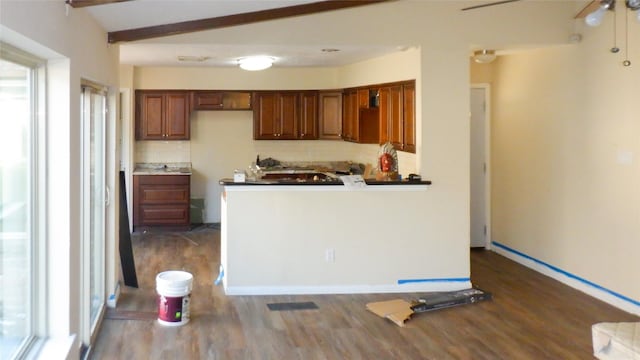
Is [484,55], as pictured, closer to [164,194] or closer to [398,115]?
[398,115]

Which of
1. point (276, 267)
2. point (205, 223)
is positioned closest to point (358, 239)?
point (276, 267)

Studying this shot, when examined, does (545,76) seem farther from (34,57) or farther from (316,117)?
(34,57)

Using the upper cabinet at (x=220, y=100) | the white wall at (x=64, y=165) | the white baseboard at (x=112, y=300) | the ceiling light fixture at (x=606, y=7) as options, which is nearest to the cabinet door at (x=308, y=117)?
the upper cabinet at (x=220, y=100)

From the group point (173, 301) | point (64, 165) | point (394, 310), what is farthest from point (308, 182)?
→ point (64, 165)

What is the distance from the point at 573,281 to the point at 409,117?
2.20 m

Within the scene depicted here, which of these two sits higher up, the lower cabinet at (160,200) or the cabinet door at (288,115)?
the cabinet door at (288,115)

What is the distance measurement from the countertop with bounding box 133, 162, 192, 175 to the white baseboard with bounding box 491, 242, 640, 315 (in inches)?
172

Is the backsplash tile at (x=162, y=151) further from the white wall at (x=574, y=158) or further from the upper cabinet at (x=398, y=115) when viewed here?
the white wall at (x=574, y=158)

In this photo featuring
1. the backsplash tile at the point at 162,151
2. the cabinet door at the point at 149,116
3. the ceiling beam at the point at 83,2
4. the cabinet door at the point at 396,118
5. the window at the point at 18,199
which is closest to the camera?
the window at the point at 18,199

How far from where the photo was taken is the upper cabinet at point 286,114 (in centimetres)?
837

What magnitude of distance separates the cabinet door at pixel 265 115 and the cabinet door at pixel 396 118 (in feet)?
8.65

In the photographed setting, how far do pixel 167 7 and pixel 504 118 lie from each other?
171 inches

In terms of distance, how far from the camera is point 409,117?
5695mm

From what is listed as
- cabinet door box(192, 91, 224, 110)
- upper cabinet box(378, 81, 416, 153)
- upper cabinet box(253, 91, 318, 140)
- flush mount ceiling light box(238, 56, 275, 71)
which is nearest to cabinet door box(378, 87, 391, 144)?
upper cabinet box(378, 81, 416, 153)
